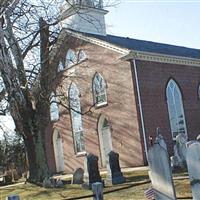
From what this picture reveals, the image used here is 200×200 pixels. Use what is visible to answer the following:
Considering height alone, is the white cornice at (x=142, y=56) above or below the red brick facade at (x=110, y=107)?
above

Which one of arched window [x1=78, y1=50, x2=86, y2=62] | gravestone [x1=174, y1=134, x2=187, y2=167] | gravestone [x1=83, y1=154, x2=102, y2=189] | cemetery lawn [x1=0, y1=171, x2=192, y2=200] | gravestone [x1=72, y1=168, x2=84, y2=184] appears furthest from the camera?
arched window [x1=78, y1=50, x2=86, y2=62]

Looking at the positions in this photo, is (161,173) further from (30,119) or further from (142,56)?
(142,56)

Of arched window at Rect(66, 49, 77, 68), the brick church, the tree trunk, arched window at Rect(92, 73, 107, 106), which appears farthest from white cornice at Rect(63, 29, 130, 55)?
the tree trunk

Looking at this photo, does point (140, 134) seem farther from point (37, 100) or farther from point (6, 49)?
point (6, 49)

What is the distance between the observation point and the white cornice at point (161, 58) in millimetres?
26203

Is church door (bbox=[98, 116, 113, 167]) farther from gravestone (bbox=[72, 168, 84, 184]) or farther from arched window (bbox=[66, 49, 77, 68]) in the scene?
gravestone (bbox=[72, 168, 84, 184])

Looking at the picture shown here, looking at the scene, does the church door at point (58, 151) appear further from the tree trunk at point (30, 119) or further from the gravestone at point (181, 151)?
the gravestone at point (181, 151)

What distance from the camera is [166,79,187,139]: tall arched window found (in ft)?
93.8

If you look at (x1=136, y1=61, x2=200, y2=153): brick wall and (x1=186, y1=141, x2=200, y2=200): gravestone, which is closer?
(x1=186, y1=141, x2=200, y2=200): gravestone

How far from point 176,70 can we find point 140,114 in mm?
5166

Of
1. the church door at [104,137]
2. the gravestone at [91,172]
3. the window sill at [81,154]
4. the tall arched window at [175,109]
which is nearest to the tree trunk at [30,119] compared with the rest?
the gravestone at [91,172]

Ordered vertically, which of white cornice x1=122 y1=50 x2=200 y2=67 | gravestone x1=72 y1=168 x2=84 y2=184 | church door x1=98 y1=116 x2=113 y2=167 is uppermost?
white cornice x1=122 y1=50 x2=200 y2=67

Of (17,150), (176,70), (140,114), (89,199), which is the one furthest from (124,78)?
(17,150)

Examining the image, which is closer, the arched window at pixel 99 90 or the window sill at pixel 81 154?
the arched window at pixel 99 90
